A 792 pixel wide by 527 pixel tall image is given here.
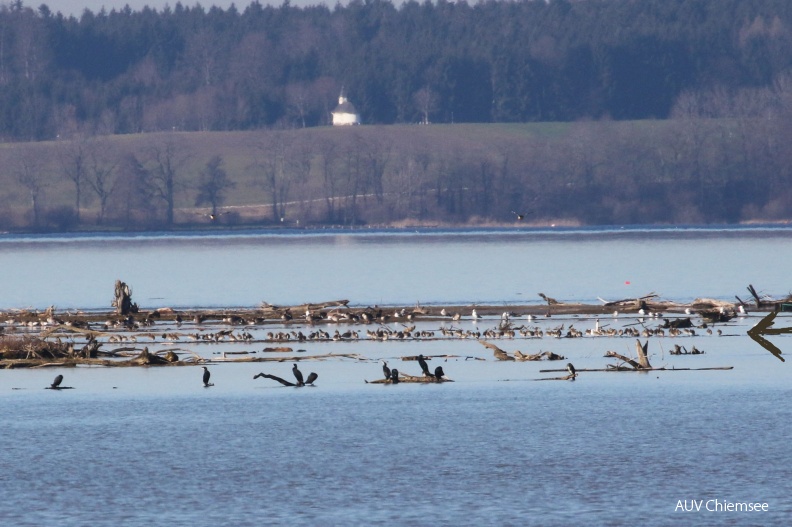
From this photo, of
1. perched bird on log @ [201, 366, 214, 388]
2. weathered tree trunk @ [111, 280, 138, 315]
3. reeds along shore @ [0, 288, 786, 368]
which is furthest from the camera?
weathered tree trunk @ [111, 280, 138, 315]

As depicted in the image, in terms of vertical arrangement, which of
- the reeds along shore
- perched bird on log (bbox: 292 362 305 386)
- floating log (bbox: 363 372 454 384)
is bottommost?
floating log (bbox: 363 372 454 384)

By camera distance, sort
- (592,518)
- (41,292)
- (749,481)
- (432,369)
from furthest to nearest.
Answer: (41,292) < (432,369) < (749,481) < (592,518)

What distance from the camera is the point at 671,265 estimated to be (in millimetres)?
109875

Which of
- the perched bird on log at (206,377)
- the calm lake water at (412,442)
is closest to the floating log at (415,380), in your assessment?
the calm lake water at (412,442)

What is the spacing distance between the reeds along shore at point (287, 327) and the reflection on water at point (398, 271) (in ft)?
37.7

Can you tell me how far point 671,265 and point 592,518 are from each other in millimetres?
86271

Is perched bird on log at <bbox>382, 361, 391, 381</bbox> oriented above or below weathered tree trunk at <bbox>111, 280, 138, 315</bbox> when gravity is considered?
below

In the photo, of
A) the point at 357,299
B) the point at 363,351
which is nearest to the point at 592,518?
the point at 363,351

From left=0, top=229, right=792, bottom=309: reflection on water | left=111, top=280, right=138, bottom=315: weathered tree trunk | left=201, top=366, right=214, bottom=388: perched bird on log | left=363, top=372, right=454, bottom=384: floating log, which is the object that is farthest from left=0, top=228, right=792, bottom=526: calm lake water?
left=0, top=229, right=792, bottom=309: reflection on water

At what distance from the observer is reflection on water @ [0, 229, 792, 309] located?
78500mm

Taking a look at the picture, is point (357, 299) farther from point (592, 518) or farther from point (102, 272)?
point (592, 518)

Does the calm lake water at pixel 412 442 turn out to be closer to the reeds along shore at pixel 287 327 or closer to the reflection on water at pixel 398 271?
the reeds along shore at pixel 287 327

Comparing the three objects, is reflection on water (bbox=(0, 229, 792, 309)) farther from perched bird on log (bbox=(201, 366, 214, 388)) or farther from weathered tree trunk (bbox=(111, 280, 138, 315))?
perched bird on log (bbox=(201, 366, 214, 388))

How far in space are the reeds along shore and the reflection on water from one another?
37.7ft
